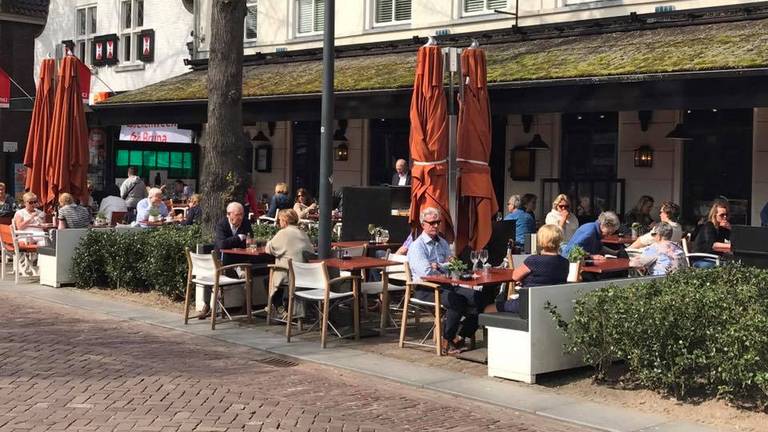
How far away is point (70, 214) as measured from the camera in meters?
14.8

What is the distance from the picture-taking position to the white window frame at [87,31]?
2973 centimetres

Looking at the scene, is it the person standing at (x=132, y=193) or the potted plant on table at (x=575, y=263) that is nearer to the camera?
the potted plant on table at (x=575, y=263)

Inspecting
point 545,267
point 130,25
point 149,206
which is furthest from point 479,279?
point 130,25

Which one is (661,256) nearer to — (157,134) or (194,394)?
(194,394)

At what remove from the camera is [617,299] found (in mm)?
7898

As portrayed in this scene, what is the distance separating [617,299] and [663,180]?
887 centimetres

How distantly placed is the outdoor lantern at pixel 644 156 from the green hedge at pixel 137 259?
25.1 ft

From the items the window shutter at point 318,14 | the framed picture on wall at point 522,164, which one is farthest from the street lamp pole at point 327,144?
the window shutter at point 318,14

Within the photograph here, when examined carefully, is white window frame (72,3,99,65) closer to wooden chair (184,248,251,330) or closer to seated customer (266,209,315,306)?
wooden chair (184,248,251,330)

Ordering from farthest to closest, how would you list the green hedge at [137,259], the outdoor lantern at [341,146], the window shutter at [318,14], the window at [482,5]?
1. the window shutter at [318,14]
2. the outdoor lantern at [341,146]
3. the window at [482,5]
4. the green hedge at [137,259]

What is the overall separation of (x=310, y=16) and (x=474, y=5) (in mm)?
4974

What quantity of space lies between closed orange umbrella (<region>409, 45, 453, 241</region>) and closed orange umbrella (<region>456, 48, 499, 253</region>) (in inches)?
8.8

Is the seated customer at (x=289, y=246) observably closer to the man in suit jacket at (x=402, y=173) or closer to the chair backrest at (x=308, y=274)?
the chair backrest at (x=308, y=274)

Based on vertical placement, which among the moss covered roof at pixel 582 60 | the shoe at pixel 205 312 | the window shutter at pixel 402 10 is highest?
the window shutter at pixel 402 10
